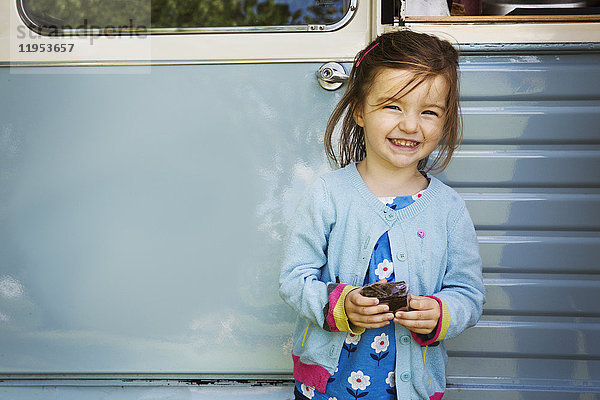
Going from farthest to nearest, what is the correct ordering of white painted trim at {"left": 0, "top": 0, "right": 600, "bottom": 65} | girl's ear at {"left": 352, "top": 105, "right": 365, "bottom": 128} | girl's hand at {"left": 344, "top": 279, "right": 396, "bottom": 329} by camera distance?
white painted trim at {"left": 0, "top": 0, "right": 600, "bottom": 65} → girl's ear at {"left": 352, "top": 105, "right": 365, "bottom": 128} → girl's hand at {"left": 344, "top": 279, "right": 396, "bottom": 329}

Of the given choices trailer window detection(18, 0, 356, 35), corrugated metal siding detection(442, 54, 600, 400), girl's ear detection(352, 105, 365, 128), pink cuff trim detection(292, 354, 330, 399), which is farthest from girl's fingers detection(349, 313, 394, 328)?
trailer window detection(18, 0, 356, 35)

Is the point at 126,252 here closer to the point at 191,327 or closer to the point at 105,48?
the point at 191,327

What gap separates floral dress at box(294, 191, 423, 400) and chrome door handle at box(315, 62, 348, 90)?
633 millimetres

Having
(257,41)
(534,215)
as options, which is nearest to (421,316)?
(534,215)

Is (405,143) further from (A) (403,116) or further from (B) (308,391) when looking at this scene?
(B) (308,391)

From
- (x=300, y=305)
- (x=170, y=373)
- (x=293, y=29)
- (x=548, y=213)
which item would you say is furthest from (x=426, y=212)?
(x=170, y=373)

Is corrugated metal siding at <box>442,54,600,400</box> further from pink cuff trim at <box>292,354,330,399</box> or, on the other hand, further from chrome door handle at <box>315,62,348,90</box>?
pink cuff trim at <box>292,354,330,399</box>

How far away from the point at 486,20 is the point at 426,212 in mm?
773

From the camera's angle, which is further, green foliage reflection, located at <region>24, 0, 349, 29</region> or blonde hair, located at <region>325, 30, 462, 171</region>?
green foliage reflection, located at <region>24, 0, 349, 29</region>

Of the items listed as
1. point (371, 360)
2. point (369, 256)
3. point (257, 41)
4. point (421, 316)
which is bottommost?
point (371, 360)

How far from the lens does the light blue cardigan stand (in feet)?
4.63

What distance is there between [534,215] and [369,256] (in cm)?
81

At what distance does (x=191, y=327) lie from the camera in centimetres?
207

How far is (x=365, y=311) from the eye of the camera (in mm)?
1282
